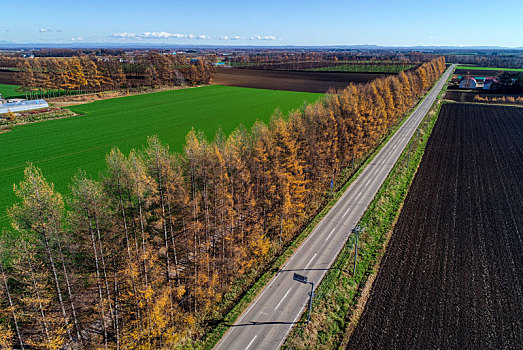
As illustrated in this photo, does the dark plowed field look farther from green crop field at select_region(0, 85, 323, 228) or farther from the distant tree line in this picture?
the distant tree line

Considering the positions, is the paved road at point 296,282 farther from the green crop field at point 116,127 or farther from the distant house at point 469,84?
the distant house at point 469,84

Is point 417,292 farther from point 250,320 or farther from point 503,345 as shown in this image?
point 250,320

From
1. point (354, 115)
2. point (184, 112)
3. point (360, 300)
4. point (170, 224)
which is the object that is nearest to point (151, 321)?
point (170, 224)

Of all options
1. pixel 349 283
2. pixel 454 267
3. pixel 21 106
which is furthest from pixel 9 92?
pixel 454 267

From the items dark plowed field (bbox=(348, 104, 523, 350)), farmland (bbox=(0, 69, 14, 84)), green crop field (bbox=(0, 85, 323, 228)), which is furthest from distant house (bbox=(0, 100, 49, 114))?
dark plowed field (bbox=(348, 104, 523, 350))

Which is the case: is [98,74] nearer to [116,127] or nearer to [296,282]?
[116,127]

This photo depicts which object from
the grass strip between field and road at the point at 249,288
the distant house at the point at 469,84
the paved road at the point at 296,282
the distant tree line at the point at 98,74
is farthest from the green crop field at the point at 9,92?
the distant house at the point at 469,84

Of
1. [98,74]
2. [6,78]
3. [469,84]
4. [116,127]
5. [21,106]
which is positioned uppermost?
[98,74]
